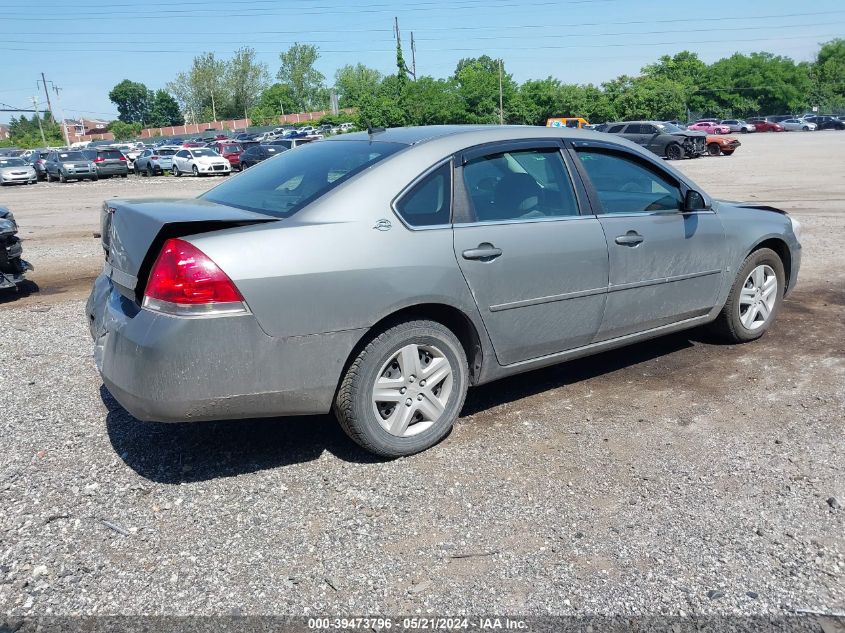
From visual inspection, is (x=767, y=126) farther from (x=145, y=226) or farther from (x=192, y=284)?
(x=192, y=284)

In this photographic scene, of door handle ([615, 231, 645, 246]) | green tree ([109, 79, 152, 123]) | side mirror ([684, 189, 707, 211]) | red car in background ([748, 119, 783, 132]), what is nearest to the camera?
door handle ([615, 231, 645, 246])

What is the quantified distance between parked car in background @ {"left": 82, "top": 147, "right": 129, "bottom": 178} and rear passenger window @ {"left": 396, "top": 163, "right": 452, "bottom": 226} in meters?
35.5

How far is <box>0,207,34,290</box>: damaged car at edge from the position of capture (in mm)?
7261

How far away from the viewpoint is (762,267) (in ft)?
18.4

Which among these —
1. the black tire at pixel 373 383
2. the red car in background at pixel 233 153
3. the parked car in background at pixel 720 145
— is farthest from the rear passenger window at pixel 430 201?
the parked car in background at pixel 720 145

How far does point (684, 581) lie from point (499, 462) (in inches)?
46.6

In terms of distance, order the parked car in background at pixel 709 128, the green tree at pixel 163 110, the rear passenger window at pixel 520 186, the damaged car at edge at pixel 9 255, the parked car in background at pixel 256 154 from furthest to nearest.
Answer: the green tree at pixel 163 110 < the parked car in background at pixel 709 128 < the parked car in background at pixel 256 154 < the damaged car at edge at pixel 9 255 < the rear passenger window at pixel 520 186

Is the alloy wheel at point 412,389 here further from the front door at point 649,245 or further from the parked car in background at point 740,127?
the parked car in background at point 740,127

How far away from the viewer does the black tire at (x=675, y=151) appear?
32688 millimetres

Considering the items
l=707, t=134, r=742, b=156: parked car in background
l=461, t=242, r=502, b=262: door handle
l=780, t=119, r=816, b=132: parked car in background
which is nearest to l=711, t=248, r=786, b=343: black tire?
l=461, t=242, r=502, b=262: door handle

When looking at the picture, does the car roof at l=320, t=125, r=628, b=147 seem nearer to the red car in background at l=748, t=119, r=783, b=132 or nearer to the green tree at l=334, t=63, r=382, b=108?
the red car in background at l=748, t=119, r=783, b=132

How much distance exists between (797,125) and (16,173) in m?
66.3

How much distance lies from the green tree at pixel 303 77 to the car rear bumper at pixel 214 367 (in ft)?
404

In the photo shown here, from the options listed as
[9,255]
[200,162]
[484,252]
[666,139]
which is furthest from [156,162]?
[484,252]
